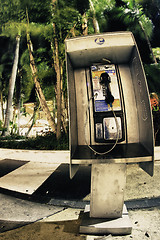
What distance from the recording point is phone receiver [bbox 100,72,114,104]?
1846mm

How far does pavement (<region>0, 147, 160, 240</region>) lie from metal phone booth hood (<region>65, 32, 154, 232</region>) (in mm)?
277

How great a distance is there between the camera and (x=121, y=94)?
2.02 meters

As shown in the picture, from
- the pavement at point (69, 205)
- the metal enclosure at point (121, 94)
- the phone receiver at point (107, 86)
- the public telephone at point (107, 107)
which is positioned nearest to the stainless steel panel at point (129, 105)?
the metal enclosure at point (121, 94)

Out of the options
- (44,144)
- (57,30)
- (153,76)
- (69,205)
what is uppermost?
(57,30)

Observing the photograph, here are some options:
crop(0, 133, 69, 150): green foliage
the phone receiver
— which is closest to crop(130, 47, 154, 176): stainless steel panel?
the phone receiver

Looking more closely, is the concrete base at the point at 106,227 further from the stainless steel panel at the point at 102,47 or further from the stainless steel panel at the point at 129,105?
the stainless steel panel at the point at 102,47

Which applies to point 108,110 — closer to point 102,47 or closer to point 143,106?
point 143,106

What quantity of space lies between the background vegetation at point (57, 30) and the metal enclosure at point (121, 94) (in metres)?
2.23

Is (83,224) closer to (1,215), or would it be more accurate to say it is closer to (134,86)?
(1,215)

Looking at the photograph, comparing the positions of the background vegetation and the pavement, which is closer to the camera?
the pavement

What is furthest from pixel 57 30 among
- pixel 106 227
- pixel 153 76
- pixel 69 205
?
pixel 106 227

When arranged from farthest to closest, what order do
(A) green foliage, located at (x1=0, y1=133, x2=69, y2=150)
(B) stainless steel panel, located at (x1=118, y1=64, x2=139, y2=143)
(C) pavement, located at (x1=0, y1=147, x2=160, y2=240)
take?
(A) green foliage, located at (x1=0, y1=133, x2=69, y2=150) → (B) stainless steel panel, located at (x1=118, y1=64, x2=139, y2=143) → (C) pavement, located at (x1=0, y1=147, x2=160, y2=240)

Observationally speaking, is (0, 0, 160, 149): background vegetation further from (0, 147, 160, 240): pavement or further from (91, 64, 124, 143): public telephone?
(91, 64, 124, 143): public telephone

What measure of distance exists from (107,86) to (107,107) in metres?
0.19
